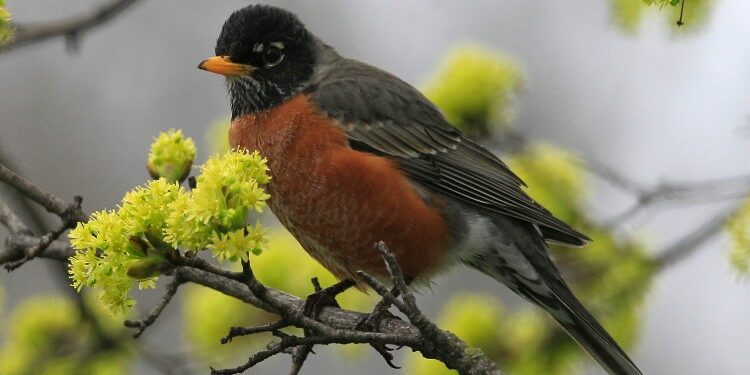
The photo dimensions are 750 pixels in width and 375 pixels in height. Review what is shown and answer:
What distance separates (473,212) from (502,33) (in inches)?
258

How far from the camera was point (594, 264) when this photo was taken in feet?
14.4

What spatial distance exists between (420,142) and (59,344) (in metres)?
1.80

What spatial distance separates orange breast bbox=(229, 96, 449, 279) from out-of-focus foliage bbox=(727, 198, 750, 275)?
1200 mm

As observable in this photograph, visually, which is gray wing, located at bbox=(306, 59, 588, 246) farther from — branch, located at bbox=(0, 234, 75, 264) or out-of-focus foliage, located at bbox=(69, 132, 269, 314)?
out-of-focus foliage, located at bbox=(69, 132, 269, 314)

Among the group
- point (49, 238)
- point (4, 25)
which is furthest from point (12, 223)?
point (4, 25)

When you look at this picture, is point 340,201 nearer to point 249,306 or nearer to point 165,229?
point 249,306

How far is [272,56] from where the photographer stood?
436 cm

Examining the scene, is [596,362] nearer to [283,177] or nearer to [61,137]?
[283,177]

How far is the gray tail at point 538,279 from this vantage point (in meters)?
3.91

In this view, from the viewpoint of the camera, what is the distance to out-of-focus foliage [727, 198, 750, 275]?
308 centimetres

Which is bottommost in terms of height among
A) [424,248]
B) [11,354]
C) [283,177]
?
[11,354]

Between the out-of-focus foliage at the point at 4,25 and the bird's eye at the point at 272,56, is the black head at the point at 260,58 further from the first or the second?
the out-of-focus foliage at the point at 4,25

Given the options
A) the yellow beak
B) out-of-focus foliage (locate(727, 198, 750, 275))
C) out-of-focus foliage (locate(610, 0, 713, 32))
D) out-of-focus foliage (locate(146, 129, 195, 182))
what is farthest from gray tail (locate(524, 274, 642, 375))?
out-of-focus foliage (locate(146, 129, 195, 182))

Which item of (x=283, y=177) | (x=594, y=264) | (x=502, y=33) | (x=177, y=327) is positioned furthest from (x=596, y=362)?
(x=502, y=33)
